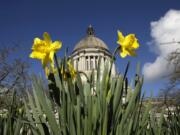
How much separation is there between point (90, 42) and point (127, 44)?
162 ft

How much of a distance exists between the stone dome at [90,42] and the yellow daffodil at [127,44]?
47.0m

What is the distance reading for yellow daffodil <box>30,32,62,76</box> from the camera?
6.20 feet

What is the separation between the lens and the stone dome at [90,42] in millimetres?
50000

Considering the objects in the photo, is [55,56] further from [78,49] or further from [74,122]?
[78,49]

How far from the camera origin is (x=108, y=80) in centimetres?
201

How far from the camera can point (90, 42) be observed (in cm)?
5138

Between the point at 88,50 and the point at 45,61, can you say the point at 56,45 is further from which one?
the point at 88,50

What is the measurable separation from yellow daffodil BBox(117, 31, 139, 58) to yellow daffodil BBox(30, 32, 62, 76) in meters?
0.47

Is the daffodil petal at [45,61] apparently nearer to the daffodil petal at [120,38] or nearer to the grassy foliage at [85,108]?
the grassy foliage at [85,108]

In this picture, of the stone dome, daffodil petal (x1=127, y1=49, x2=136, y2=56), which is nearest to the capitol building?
the stone dome

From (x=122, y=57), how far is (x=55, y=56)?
1.56 ft

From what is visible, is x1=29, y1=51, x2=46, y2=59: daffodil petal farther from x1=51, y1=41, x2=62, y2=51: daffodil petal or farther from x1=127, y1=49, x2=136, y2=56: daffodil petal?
x1=127, y1=49, x2=136, y2=56: daffodil petal

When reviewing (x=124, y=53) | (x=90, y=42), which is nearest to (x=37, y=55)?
(x=124, y=53)

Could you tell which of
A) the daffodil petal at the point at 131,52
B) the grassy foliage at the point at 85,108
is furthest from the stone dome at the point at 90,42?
Result: the grassy foliage at the point at 85,108
